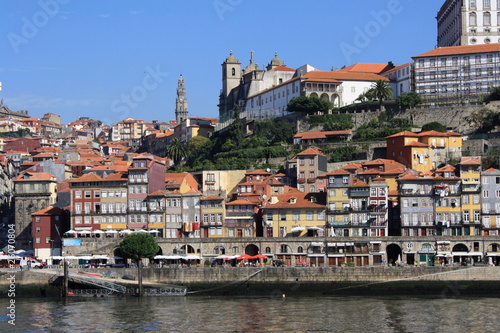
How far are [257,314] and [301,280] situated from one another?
12.9 meters

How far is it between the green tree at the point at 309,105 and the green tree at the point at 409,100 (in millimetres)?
9020

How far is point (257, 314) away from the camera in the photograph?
6091 centimetres

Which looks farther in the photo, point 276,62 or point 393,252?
point 276,62

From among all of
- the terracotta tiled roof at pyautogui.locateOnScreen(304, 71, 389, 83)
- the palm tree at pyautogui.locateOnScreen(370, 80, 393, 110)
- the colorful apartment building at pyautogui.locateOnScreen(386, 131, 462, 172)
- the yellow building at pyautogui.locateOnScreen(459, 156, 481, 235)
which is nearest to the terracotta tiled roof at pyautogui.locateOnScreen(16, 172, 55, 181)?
the colorful apartment building at pyautogui.locateOnScreen(386, 131, 462, 172)

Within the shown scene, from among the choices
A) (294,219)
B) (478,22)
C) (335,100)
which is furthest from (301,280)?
(478,22)

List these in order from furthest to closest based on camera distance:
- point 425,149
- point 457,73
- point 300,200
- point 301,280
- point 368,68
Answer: point 368,68, point 457,73, point 425,149, point 300,200, point 301,280

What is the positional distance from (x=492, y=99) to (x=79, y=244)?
2162 inches

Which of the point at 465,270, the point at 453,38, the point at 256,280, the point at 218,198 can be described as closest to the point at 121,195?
the point at 218,198

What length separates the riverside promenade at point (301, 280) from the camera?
7169 cm

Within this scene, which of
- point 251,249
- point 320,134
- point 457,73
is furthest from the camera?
point 457,73

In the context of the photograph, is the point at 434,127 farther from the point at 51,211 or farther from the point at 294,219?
the point at 51,211

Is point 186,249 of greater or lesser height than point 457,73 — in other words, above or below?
below

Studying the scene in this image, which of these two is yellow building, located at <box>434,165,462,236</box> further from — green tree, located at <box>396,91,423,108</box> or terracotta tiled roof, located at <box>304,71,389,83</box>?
terracotta tiled roof, located at <box>304,71,389,83</box>

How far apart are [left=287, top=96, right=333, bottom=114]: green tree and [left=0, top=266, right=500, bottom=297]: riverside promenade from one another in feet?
143
